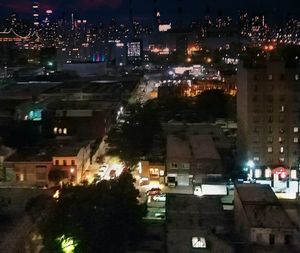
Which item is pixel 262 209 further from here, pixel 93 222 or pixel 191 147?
pixel 191 147

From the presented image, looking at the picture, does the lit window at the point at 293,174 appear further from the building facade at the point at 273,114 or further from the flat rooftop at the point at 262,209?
the flat rooftop at the point at 262,209

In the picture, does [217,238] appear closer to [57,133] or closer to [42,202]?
[42,202]

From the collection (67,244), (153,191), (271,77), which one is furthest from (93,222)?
(271,77)

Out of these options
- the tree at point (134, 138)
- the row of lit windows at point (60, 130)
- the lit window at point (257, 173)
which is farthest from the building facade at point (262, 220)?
the row of lit windows at point (60, 130)

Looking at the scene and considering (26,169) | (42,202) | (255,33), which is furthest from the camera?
(255,33)

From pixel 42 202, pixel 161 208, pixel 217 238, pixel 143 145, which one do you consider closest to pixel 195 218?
pixel 217 238

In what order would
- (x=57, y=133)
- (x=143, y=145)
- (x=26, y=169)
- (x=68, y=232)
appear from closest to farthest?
(x=68, y=232) → (x=26, y=169) → (x=143, y=145) → (x=57, y=133)
